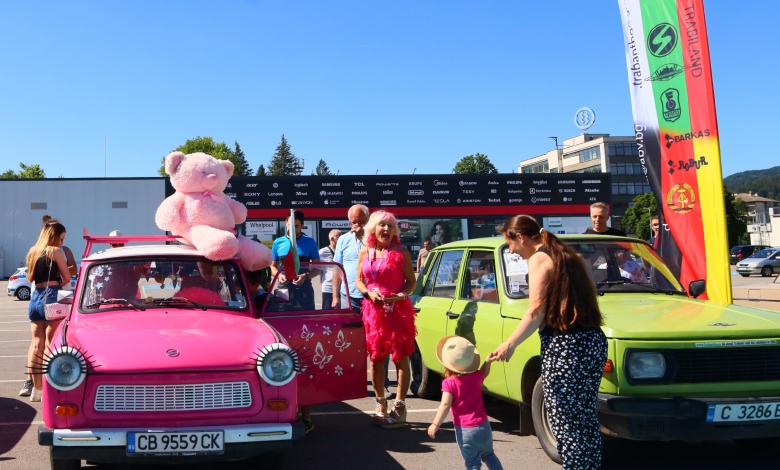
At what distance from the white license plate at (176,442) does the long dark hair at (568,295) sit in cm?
214

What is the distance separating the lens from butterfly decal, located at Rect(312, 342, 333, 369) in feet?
20.2

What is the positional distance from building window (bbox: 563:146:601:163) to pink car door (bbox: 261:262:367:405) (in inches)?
5040

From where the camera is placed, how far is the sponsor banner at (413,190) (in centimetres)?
3644

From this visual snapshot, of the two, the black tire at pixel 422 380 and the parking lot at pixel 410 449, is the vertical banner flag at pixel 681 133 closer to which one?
the parking lot at pixel 410 449

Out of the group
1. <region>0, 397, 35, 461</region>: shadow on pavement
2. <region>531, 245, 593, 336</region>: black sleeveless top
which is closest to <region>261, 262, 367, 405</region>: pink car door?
<region>531, 245, 593, 336</region>: black sleeveless top

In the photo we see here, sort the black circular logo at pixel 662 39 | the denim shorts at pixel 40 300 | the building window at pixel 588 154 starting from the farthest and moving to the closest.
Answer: the building window at pixel 588 154
the black circular logo at pixel 662 39
the denim shorts at pixel 40 300

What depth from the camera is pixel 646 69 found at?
9.51 m

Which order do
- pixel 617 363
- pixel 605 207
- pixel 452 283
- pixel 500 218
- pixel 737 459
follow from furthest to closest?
pixel 500 218, pixel 605 207, pixel 452 283, pixel 737 459, pixel 617 363

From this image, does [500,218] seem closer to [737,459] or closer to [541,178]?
[541,178]

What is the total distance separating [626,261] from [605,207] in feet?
8.35

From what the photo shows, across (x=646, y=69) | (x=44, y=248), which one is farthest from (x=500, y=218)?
(x=44, y=248)

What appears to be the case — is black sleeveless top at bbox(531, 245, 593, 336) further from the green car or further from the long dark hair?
the green car

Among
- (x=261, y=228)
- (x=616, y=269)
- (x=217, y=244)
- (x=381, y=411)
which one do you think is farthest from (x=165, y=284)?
(x=261, y=228)

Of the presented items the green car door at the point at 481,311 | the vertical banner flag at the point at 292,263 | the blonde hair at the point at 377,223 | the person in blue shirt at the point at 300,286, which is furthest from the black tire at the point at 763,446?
the vertical banner flag at the point at 292,263
